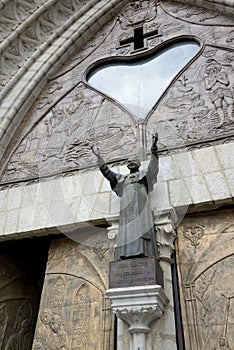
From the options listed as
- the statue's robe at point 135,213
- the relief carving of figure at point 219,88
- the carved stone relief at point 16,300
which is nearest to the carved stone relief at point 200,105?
the relief carving of figure at point 219,88

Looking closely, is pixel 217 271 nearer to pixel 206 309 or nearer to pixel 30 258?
pixel 206 309

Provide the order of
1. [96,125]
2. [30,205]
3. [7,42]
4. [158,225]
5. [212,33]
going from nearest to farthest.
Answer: [158,225] → [30,205] → [96,125] → [212,33] → [7,42]

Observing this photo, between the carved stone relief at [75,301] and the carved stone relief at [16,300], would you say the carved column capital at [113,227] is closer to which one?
the carved stone relief at [75,301]

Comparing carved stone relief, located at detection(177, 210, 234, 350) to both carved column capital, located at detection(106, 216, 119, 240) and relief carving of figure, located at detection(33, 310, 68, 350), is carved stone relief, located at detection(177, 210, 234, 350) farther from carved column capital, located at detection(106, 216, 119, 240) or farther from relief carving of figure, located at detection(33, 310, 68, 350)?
relief carving of figure, located at detection(33, 310, 68, 350)

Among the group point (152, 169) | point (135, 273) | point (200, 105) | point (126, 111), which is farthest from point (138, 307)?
A: point (126, 111)

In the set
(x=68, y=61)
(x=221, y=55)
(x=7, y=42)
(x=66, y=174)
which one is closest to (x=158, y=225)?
(x=66, y=174)

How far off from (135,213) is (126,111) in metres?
1.97

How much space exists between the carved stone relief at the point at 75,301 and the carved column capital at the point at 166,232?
0.66 metres

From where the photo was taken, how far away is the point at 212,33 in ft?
17.3

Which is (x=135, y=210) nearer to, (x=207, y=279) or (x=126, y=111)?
(x=207, y=279)

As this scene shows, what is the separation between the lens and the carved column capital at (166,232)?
325 centimetres

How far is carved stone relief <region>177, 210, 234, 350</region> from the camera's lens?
2.97m

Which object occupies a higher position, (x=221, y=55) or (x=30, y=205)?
(x=221, y=55)

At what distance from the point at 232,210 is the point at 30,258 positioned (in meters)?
2.85
